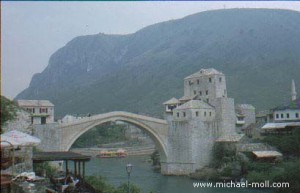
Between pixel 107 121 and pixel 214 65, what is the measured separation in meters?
75.9

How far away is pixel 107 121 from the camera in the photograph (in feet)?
147

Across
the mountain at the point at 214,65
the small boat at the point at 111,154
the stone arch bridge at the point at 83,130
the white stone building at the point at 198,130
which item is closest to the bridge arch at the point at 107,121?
the stone arch bridge at the point at 83,130

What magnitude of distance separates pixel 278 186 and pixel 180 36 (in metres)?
142

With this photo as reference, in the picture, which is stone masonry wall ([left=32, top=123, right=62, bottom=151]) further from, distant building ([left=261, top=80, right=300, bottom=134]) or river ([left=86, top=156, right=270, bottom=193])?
distant building ([left=261, top=80, right=300, bottom=134])

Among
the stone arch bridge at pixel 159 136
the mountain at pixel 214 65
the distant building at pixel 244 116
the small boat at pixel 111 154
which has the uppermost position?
the mountain at pixel 214 65

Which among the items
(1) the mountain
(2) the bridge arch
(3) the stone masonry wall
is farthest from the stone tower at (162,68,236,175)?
(1) the mountain

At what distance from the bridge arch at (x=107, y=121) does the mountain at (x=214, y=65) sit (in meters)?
40.0

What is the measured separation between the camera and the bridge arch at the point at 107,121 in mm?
42219

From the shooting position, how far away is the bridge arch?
139ft

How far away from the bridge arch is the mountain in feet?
131

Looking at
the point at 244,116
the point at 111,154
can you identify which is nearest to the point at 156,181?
the point at 244,116

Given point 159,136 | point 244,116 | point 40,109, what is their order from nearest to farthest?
point 159,136
point 40,109
point 244,116

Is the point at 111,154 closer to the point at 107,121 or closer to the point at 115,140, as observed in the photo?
the point at 115,140

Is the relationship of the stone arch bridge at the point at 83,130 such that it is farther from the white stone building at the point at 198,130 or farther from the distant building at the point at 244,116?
the distant building at the point at 244,116
